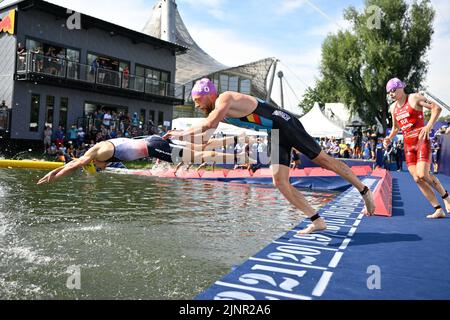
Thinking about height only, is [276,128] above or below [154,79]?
below

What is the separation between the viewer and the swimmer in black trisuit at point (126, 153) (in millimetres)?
4953

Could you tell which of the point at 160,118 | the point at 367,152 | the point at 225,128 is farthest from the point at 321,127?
the point at 160,118

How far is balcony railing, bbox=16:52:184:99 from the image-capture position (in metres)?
23.0

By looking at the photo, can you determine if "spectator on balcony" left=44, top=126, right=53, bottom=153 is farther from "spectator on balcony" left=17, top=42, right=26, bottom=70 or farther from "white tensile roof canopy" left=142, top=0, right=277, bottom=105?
"white tensile roof canopy" left=142, top=0, right=277, bottom=105

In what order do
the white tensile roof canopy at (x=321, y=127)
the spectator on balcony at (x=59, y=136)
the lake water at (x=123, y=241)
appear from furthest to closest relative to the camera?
1. the white tensile roof canopy at (x=321, y=127)
2. the spectator on balcony at (x=59, y=136)
3. the lake water at (x=123, y=241)

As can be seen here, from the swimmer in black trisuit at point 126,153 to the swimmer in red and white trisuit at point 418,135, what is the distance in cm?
312

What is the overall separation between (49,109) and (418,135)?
76.2 ft

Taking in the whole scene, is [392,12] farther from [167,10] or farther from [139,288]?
[139,288]

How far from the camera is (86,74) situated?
2595cm

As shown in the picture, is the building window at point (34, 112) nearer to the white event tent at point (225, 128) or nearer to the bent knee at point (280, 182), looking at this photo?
the white event tent at point (225, 128)

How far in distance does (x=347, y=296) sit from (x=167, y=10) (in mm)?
46219

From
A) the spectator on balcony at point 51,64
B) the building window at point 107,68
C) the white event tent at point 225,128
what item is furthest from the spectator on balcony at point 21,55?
the white event tent at point 225,128

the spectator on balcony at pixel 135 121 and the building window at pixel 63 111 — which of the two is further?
the spectator on balcony at pixel 135 121

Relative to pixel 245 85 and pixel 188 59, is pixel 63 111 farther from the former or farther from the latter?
pixel 245 85
